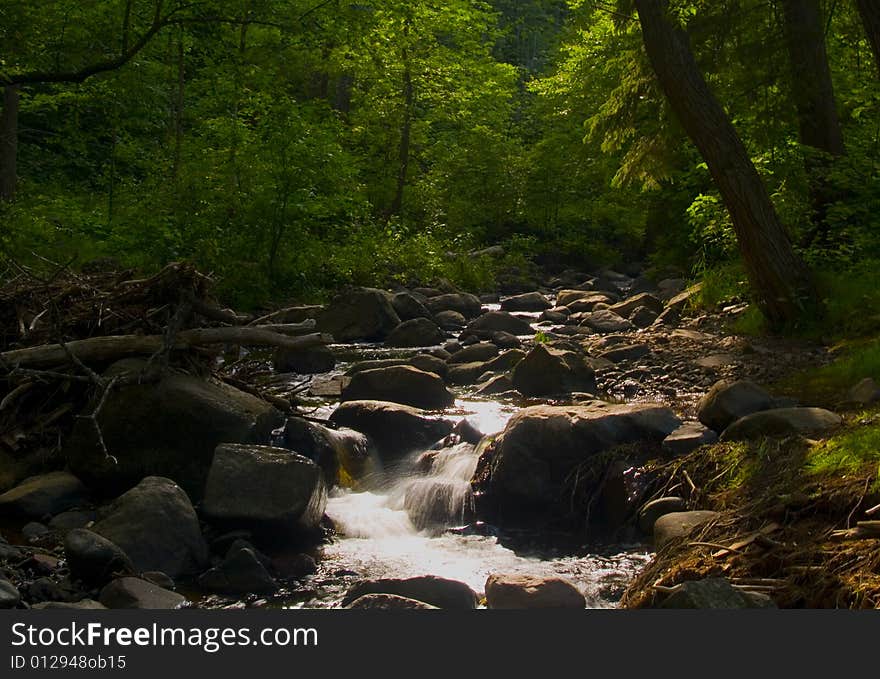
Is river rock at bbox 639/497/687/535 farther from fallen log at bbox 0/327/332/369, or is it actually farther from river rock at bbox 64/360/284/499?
fallen log at bbox 0/327/332/369

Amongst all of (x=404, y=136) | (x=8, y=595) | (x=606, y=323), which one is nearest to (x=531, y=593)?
(x=8, y=595)

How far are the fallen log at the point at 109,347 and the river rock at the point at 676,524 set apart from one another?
4.24 metres

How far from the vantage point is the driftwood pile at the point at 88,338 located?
7.84 meters

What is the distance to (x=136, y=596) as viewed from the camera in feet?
17.2

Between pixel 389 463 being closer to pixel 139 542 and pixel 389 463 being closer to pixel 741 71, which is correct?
pixel 139 542

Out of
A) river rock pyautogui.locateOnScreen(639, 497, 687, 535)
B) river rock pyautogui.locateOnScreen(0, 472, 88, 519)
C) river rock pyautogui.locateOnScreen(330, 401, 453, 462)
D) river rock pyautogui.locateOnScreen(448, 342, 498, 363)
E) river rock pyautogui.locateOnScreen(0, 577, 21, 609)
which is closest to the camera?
river rock pyautogui.locateOnScreen(0, 577, 21, 609)

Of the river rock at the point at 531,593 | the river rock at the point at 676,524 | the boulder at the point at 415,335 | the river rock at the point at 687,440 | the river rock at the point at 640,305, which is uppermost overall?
the river rock at the point at 640,305

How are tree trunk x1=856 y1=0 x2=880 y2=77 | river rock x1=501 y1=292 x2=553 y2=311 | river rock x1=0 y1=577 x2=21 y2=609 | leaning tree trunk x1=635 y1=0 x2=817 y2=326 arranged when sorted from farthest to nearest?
1. river rock x1=501 y1=292 x2=553 y2=311
2. leaning tree trunk x1=635 y1=0 x2=817 y2=326
3. tree trunk x1=856 y1=0 x2=880 y2=77
4. river rock x1=0 y1=577 x2=21 y2=609

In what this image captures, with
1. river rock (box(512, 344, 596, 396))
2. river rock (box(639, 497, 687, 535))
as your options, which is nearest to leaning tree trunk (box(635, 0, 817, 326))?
river rock (box(512, 344, 596, 396))

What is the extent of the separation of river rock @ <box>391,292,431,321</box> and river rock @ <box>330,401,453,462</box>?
7.64 metres

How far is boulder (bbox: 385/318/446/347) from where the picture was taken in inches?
583

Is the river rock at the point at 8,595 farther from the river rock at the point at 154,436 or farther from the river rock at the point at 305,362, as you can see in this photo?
the river rock at the point at 305,362

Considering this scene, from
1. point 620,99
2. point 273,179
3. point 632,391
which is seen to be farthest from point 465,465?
point 273,179

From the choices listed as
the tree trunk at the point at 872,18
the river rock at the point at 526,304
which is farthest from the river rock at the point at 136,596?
the river rock at the point at 526,304
